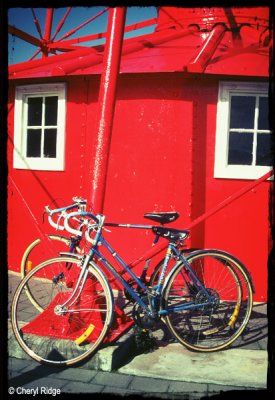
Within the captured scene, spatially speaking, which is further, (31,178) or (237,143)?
(31,178)

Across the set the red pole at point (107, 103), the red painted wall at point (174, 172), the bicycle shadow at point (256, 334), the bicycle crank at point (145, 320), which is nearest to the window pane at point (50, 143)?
the red painted wall at point (174, 172)

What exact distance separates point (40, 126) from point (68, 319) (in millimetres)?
3662

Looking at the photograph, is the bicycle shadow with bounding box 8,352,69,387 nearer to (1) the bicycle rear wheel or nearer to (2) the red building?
(1) the bicycle rear wheel

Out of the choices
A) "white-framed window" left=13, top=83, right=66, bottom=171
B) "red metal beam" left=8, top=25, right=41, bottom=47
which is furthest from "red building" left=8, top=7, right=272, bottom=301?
"red metal beam" left=8, top=25, right=41, bottom=47

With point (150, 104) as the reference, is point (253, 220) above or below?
below

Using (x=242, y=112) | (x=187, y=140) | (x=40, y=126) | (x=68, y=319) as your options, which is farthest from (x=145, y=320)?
(x=40, y=126)

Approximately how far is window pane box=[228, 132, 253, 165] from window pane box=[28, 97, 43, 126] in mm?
3238

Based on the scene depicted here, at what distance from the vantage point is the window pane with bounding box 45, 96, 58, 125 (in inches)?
227

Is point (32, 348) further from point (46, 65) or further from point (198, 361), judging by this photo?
point (46, 65)

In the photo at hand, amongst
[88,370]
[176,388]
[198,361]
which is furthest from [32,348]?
[198,361]

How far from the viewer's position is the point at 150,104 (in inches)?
203
